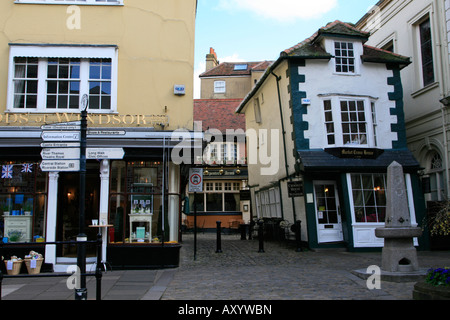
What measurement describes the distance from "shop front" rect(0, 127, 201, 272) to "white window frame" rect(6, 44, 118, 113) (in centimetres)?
→ 95

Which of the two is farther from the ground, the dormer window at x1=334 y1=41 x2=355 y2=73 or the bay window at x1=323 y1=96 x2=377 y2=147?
the dormer window at x1=334 y1=41 x2=355 y2=73

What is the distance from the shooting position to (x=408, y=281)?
8.05 m

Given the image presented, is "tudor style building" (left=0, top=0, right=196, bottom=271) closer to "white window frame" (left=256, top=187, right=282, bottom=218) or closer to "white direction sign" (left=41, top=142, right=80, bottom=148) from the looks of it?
"white direction sign" (left=41, top=142, right=80, bottom=148)

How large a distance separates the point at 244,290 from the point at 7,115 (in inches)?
303

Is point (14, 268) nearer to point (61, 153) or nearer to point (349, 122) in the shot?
point (61, 153)

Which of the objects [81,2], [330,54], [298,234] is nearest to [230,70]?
[330,54]

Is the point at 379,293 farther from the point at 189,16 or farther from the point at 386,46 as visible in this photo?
the point at 386,46

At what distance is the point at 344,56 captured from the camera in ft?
50.9

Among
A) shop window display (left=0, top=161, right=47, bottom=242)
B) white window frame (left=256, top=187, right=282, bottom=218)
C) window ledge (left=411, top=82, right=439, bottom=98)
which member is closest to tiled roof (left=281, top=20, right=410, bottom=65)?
window ledge (left=411, top=82, right=439, bottom=98)

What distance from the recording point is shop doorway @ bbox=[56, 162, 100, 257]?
11.3 metres

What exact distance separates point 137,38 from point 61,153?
5.86 meters

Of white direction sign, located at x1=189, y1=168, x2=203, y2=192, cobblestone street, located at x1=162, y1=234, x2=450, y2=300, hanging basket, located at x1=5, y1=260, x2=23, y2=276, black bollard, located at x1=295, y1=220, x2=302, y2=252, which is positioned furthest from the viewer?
black bollard, located at x1=295, y1=220, x2=302, y2=252

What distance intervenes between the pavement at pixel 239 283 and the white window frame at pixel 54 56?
446 cm
